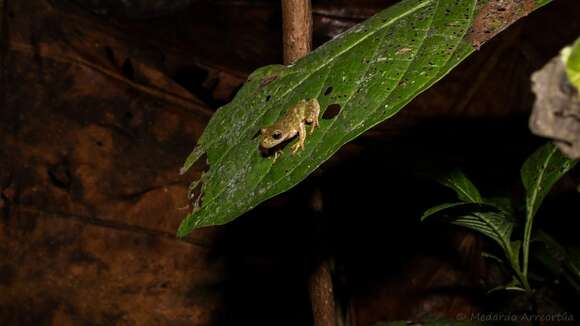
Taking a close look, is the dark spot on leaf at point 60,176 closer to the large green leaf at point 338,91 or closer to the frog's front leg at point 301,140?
the large green leaf at point 338,91

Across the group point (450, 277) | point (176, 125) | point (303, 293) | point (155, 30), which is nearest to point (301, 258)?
point (303, 293)

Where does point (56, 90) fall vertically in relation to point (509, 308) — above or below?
above

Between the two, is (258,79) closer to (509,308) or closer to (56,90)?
(56,90)

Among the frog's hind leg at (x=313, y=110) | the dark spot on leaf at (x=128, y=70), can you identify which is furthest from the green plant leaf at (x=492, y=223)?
the dark spot on leaf at (x=128, y=70)

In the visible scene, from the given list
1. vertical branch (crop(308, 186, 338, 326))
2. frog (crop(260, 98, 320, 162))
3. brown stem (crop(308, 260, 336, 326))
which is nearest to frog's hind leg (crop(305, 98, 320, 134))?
frog (crop(260, 98, 320, 162))

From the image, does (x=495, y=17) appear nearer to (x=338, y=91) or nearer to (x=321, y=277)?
(x=338, y=91)

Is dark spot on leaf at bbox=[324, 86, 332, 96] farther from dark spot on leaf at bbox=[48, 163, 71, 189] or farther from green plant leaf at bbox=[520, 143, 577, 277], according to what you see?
dark spot on leaf at bbox=[48, 163, 71, 189]
